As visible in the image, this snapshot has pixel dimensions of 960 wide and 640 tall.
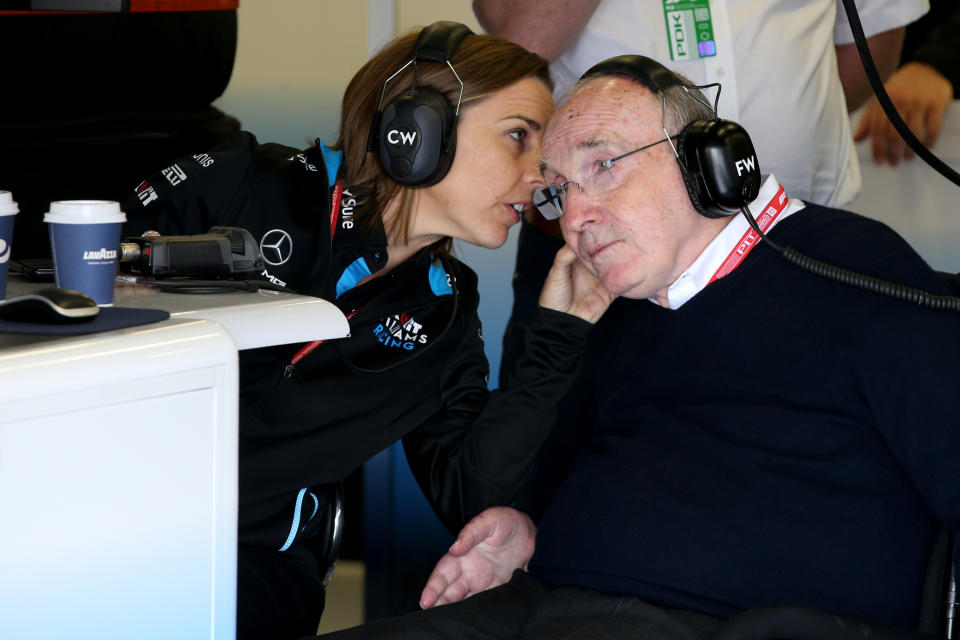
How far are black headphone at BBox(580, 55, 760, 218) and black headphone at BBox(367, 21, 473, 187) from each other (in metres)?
0.33

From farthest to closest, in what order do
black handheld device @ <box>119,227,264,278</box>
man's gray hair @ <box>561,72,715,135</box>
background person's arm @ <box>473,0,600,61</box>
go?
background person's arm @ <box>473,0,600,61</box>, man's gray hair @ <box>561,72,715,135</box>, black handheld device @ <box>119,227,264,278</box>

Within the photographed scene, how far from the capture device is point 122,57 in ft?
7.39

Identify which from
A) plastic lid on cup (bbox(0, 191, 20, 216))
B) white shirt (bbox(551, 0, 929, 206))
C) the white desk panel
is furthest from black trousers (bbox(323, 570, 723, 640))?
white shirt (bbox(551, 0, 929, 206))

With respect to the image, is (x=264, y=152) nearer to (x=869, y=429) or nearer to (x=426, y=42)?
(x=426, y=42)

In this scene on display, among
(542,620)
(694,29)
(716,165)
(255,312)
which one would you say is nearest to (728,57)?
(694,29)

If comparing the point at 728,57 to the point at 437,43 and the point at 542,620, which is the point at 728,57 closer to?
the point at 437,43

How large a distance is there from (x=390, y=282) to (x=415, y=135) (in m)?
0.26

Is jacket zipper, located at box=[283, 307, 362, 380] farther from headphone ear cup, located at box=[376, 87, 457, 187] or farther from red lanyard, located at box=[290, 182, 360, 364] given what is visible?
headphone ear cup, located at box=[376, 87, 457, 187]

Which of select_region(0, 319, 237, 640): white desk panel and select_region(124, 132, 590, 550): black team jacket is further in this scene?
select_region(124, 132, 590, 550): black team jacket

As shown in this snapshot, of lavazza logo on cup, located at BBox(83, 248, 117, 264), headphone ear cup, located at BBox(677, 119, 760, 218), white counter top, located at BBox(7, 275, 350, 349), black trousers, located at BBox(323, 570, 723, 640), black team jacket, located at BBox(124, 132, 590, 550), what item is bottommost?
black trousers, located at BBox(323, 570, 723, 640)

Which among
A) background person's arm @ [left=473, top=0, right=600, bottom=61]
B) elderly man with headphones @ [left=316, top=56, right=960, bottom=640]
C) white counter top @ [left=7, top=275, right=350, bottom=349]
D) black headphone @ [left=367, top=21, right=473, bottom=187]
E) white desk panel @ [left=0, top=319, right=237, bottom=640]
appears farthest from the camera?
background person's arm @ [left=473, top=0, right=600, bottom=61]

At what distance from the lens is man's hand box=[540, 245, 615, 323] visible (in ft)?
5.85

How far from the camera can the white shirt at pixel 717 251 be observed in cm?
163

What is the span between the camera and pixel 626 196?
1602 millimetres
